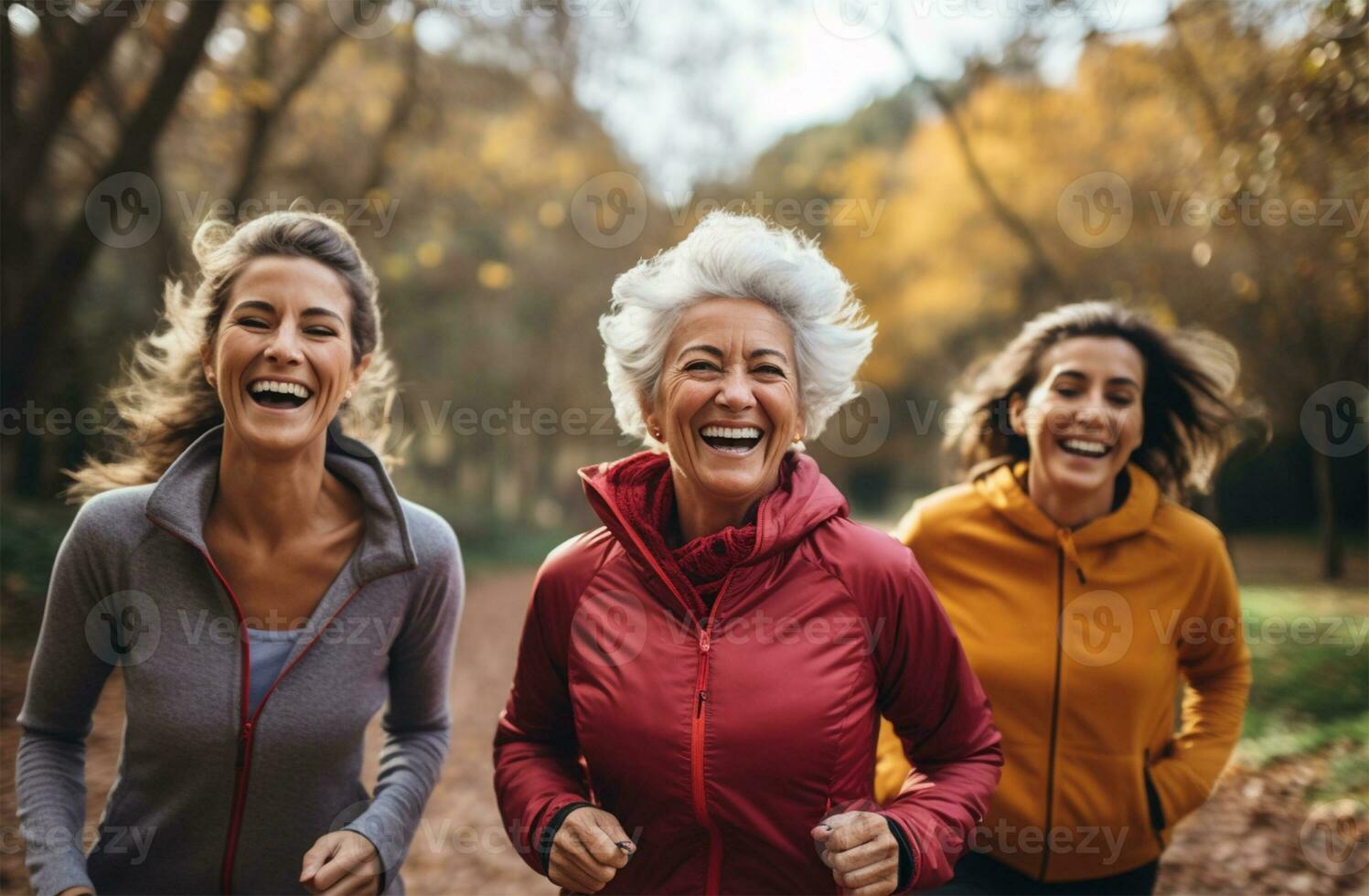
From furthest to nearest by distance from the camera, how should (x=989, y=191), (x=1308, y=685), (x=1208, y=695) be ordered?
(x=989, y=191) → (x=1308, y=685) → (x=1208, y=695)

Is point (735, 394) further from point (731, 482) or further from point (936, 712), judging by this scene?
point (936, 712)

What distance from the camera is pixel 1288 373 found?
11.7 metres

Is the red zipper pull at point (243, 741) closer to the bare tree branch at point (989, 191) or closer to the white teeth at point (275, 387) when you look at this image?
the white teeth at point (275, 387)

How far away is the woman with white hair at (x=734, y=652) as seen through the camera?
2.08 m

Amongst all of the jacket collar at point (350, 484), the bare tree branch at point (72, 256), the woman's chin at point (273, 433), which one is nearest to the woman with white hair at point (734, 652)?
the jacket collar at point (350, 484)

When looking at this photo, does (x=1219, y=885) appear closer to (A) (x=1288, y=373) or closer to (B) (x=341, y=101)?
(A) (x=1288, y=373)

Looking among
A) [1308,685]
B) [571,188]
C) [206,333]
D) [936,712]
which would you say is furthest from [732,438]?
[571,188]

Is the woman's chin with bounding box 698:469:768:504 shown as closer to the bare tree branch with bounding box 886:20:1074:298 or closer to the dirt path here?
the dirt path

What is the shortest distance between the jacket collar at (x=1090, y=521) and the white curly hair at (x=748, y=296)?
2.52ft

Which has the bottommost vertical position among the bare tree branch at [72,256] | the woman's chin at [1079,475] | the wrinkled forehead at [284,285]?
the woman's chin at [1079,475]

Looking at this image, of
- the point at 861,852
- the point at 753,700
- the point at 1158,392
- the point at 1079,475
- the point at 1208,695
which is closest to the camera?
the point at 861,852

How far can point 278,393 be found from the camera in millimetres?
2410

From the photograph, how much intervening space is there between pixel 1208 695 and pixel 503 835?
164 inches

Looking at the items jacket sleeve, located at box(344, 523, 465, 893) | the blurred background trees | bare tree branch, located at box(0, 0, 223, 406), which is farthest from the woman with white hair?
bare tree branch, located at box(0, 0, 223, 406)
